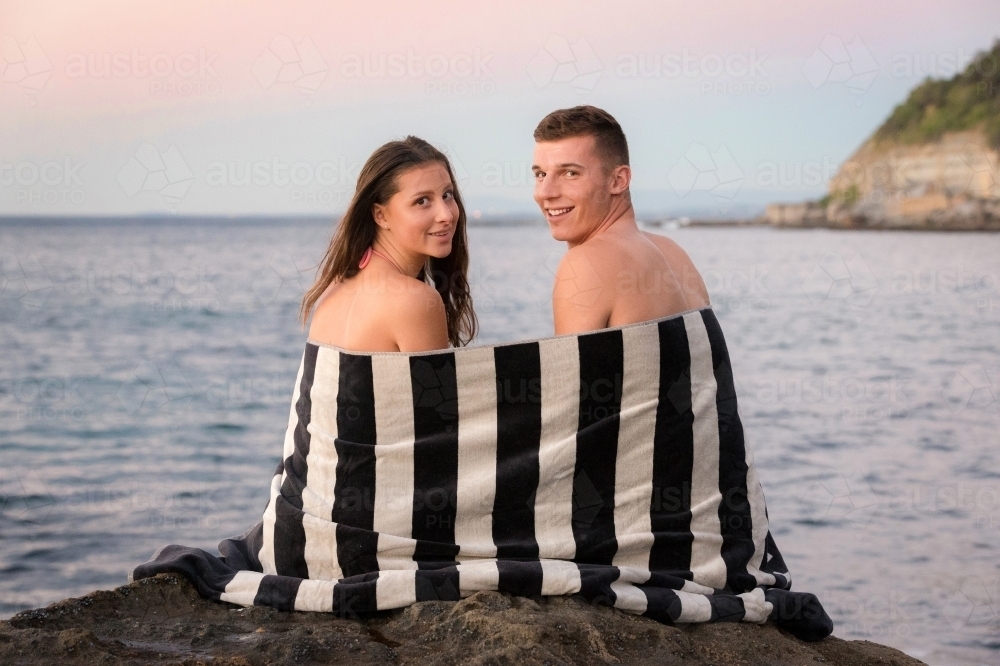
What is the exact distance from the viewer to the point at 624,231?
3691 millimetres

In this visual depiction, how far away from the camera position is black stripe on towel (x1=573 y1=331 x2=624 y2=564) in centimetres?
327

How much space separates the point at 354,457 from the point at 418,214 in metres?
0.93

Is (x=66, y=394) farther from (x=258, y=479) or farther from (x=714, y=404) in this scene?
(x=714, y=404)

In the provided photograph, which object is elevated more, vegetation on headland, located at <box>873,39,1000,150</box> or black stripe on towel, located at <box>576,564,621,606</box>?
vegetation on headland, located at <box>873,39,1000,150</box>

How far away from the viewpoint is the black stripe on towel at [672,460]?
3.34 meters

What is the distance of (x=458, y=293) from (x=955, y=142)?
156ft

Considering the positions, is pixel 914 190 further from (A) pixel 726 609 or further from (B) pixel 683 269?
(A) pixel 726 609

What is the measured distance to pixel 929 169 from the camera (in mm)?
46969

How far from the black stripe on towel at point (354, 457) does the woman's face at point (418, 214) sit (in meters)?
0.60

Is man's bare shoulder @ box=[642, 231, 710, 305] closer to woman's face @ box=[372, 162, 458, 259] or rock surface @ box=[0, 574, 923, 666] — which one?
woman's face @ box=[372, 162, 458, 259]

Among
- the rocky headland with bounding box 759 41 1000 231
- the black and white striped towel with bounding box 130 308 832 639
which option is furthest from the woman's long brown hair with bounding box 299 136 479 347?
the rocky headland with bounding box 759 41 1000 231

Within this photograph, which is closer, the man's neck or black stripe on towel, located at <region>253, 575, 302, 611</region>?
black stripe on towel, located at <region>253, 575, 302, 611</region>

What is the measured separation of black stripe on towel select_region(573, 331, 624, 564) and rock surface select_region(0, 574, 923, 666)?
0.25 m

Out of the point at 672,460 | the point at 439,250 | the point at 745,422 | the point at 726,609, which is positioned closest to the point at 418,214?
the point at 439,250
